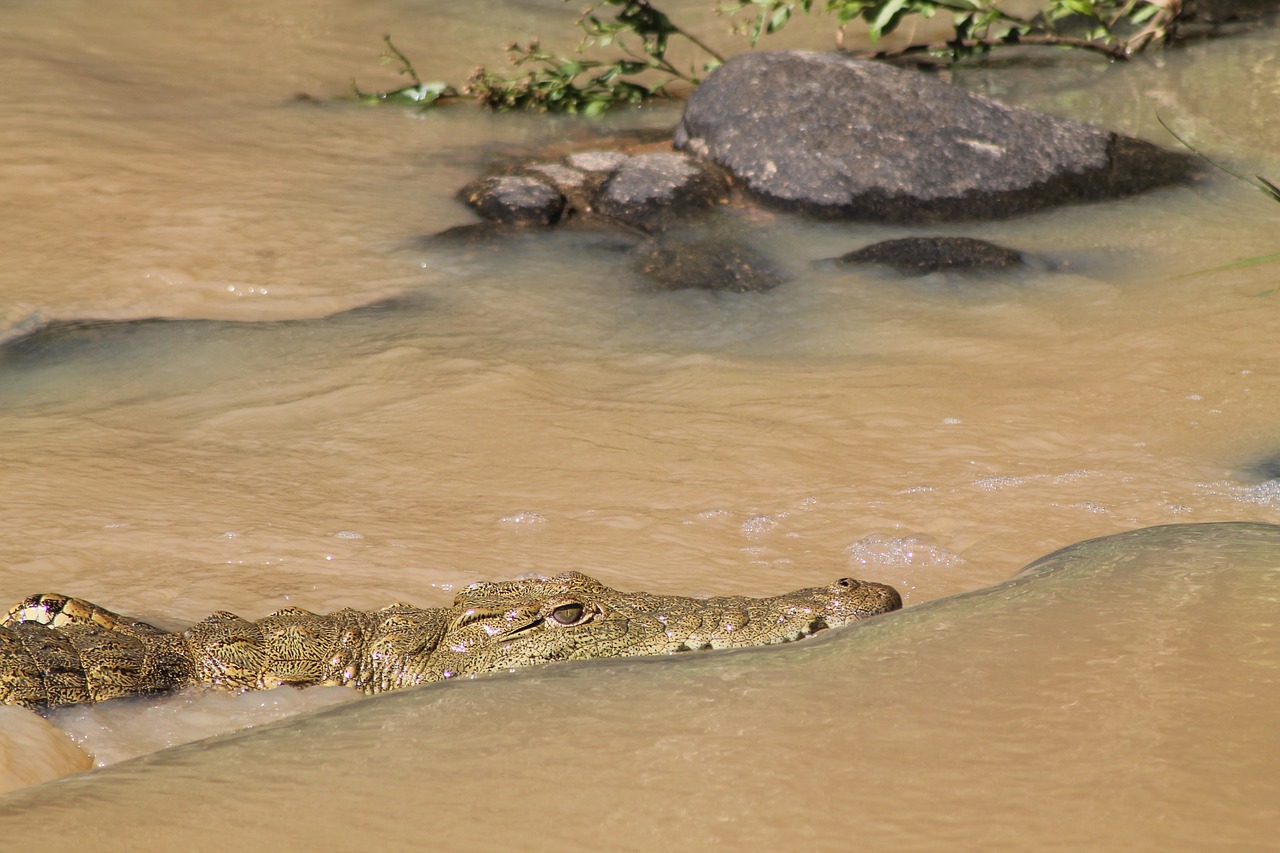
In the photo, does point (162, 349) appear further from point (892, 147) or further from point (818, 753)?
point (818, 753)

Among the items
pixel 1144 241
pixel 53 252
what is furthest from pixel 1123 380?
pixel 53 252

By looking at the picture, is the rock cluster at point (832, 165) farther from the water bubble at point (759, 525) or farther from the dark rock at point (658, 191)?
the water bubble at point (759, 525)

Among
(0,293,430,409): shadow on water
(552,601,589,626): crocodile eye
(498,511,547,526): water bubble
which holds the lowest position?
(498,511,547,526): water bubble

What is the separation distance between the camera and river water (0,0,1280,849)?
6.81 feet

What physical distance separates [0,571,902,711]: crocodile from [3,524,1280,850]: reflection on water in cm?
48

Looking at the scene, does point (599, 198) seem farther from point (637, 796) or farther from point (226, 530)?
point (637, 796)

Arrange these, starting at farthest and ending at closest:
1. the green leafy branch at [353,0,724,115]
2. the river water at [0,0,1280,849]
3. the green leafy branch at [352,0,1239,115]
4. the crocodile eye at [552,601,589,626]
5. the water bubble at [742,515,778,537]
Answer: the green leafy branch at [353,0,724,115] → the green leafy branch at [352,0,1239,115] → the water bubble at [742,515,778,537] → the crocodile eye at [552,601,589,626] → the river water at [0,0,1280,849]

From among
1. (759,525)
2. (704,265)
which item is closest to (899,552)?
(759,525)

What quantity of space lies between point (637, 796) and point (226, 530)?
2185mm

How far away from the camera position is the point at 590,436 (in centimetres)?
443

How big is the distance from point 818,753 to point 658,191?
16.7ft

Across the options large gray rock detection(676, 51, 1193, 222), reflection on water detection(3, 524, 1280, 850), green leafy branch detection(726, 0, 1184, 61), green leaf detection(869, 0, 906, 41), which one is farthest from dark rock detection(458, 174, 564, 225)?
reflection on water detection(3, 524, 1280, 850)

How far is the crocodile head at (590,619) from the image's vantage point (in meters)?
2.97

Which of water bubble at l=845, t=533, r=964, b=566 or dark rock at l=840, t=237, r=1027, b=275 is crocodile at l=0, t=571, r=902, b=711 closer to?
water bubble at l=845, t=533, r=964, b=566
